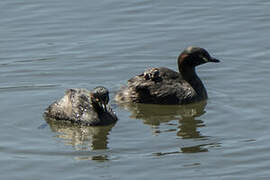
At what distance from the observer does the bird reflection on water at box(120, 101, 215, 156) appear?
14.4m

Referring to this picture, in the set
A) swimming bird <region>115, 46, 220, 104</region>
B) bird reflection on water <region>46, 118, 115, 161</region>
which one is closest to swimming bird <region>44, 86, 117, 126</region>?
bird reflection on water <region>46, 118, 115, 161</region>

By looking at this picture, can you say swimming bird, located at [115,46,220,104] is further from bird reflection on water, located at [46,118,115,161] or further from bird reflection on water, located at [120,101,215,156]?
bird reflection on water, located at [46,118,115,161]

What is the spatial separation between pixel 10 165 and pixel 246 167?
344 centimetres

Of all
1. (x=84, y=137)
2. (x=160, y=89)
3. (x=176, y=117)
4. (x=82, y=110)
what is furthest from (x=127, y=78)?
(x=84, y=137)

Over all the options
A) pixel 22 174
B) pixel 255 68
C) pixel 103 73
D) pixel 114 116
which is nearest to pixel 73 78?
pixel 103 73

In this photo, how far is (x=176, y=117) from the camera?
15.5 m

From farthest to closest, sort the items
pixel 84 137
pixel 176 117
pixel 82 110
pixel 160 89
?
pixel 160 89 → pixel 176 117 → pixel 82 110 → pixel 84 137

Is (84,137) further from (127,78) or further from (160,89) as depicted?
(127,78)

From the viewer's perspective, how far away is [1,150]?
13.5m

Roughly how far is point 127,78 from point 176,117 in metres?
2.04

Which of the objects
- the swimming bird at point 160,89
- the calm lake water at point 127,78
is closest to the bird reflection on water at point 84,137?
the calm lake water at point 127,78

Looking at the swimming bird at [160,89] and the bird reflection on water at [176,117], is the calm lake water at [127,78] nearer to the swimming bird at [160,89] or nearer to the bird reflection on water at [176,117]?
the bird reflection on water at [176,117]

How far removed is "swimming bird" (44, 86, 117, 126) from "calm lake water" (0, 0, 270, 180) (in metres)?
0.17

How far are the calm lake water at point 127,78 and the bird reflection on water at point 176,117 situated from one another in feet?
0.07
